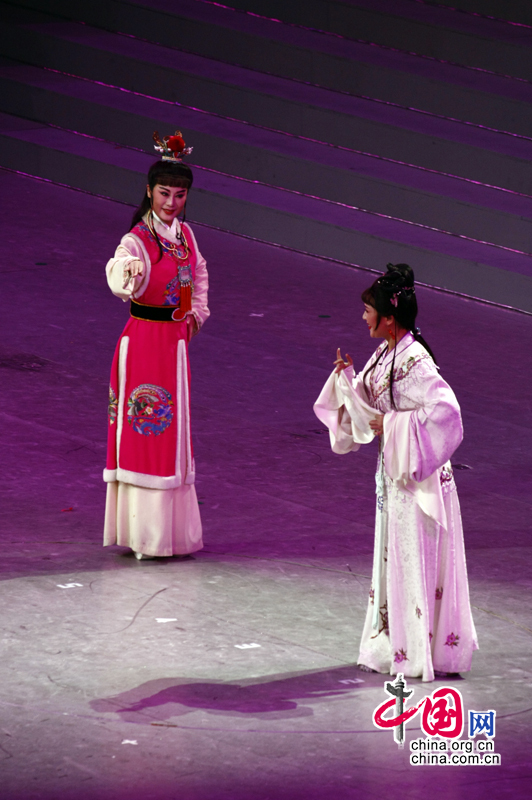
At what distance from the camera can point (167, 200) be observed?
609cm

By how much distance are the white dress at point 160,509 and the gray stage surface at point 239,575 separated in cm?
9

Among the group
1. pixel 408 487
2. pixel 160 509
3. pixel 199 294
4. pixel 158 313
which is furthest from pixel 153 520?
pixel 408 487

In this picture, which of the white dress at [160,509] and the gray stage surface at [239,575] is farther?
the white dress at [160,509]

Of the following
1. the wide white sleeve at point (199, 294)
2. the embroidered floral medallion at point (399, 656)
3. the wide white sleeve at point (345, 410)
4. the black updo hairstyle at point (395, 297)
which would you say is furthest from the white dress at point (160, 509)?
the embroidered floral medallion at point (399, 656)

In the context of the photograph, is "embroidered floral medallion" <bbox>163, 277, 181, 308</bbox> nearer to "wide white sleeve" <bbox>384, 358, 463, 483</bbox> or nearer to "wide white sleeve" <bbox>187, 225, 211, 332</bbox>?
"wide white sleeve" <bbox>187, 225, 211, 332</bbox>

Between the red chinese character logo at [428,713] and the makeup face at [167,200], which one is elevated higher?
the makeup face at [167,200]

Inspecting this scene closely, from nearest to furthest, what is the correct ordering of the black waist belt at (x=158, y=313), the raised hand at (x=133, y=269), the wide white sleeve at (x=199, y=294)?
the raised hand at (x=133, y=269)
the black waist belt at (x=158, y=313)
the wide white sleeve at (x=199, y=294)

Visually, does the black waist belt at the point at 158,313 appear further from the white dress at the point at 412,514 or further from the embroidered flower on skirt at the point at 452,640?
the embroidered flower on skirt at the point at 452,640

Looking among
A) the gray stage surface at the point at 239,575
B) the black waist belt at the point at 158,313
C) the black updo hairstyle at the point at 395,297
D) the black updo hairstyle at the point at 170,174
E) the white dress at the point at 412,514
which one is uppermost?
the black updo hairstyle at the point at 170,174

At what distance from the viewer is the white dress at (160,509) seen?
244 inches

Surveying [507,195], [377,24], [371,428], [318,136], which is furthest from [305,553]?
[377,24]

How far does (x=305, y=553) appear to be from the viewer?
20.7 ft

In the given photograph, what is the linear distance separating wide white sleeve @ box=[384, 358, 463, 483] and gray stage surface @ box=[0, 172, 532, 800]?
76cm

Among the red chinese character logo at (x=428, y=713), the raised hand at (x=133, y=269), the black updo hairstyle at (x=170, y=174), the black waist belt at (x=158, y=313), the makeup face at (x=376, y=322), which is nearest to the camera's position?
the red chinese character logo at (x=428, y=713)
